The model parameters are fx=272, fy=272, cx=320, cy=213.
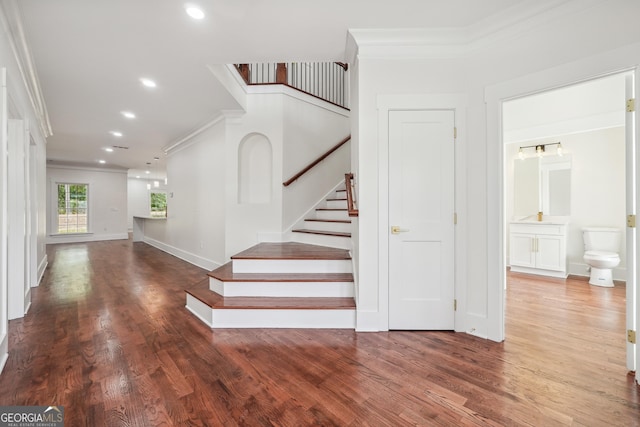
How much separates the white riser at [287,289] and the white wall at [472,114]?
0.35 metres

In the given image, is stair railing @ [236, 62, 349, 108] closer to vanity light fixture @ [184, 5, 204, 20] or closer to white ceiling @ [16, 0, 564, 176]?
white ceiling @ [16, 0, 564, 176]

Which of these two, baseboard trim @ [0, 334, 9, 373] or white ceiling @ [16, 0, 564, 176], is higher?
white ceiling @ [16, 0, 564, 176]

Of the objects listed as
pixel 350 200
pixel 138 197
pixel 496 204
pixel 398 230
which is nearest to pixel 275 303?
pixel 350 200

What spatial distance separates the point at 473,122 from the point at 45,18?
3.71 m

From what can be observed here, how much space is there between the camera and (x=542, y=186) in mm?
4859

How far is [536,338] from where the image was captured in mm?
2402

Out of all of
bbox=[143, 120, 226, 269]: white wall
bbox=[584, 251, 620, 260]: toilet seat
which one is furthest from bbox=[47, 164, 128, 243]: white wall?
bbox=[584, 251, 620, 260]: toilet seat

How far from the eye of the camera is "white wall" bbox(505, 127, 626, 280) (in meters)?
4.17

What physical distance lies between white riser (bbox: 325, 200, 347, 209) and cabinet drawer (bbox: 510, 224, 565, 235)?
10.2 ft

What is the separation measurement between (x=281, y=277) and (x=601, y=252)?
476 centimetres

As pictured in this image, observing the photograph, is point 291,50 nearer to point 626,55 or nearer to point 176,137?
point 626,55

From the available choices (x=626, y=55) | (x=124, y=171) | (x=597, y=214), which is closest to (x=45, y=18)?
(x=626, y=55)

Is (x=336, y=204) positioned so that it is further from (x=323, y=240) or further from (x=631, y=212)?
(x=631, y=212)

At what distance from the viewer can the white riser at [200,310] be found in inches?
106
